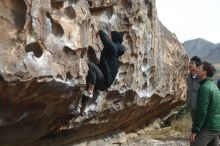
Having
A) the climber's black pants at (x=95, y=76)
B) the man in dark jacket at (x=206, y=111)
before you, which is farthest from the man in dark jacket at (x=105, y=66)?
the man in dark jacket at (x=206, y=111)

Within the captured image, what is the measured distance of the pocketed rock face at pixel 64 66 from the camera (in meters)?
6.20

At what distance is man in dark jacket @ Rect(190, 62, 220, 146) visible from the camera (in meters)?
6.87

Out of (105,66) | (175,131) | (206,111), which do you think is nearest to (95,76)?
(105,66)

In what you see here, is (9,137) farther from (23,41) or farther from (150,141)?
(150,141)

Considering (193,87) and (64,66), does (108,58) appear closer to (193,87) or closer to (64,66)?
(64,66)

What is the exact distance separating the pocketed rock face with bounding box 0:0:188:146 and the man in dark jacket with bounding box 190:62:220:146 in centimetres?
168

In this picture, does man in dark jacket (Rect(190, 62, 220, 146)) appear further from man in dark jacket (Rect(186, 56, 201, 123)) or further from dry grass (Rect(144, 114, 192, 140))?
dry grass (Rect(144, 114, 192, 140))

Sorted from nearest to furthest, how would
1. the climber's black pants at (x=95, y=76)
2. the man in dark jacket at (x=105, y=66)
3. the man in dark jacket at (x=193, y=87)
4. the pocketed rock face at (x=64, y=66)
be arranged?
1. the pocketed rock face at (x=64, y=66)
2. the man in dark jacket at (x=193, y=87)
3. the climber's black pants at (x=95, y=76)
4. the man in dark jacket at (x=105, y=66)

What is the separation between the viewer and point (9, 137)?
283 inches

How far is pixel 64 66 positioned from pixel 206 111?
2022 mm

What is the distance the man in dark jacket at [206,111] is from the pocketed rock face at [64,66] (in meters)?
1.68

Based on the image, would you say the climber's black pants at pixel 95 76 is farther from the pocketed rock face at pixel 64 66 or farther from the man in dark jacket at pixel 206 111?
the man in dark jacket at pixel 206 111

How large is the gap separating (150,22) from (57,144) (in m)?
3.34

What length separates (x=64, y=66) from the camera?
682cm
